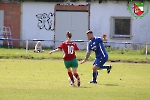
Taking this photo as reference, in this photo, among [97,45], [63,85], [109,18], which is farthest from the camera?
[109,18]

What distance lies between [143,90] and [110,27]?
80.0ft

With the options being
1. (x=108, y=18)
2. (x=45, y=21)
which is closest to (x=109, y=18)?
(x=108, y=18)

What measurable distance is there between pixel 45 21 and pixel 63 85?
23750 mm

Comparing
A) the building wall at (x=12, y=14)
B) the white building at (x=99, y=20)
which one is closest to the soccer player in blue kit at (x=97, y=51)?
the white building at (x=99, y=20)

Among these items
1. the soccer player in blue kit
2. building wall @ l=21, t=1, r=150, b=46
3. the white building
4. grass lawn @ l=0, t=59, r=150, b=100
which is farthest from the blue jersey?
building wall @ l=21, t=1, r=150, b=46

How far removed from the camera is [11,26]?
40562mm

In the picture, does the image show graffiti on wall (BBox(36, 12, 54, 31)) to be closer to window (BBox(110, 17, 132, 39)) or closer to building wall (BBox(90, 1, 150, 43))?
building wall (BBox(90, 1, 150, 43))

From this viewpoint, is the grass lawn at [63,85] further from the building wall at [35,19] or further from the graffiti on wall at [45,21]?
the building wall at [35,19]

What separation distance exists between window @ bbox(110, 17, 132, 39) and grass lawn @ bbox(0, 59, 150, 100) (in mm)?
16010

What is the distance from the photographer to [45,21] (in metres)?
40.6

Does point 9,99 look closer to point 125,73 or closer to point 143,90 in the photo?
point 143,90

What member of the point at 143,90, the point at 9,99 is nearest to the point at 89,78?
the point at 143,90

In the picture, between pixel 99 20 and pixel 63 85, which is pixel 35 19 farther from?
pixel 63 85

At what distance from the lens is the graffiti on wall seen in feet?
133
